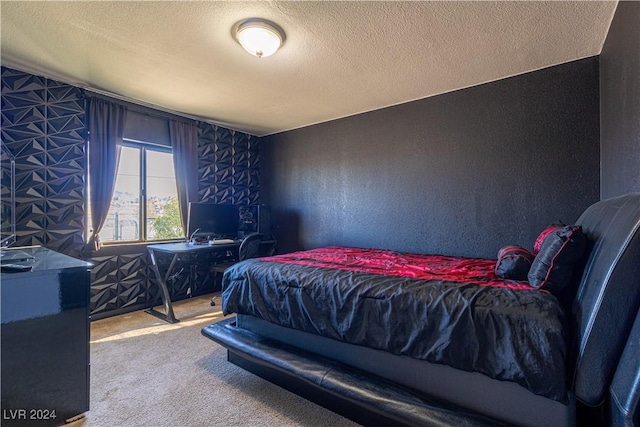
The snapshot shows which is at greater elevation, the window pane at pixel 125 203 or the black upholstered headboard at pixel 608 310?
the window pane at pixel 125 203

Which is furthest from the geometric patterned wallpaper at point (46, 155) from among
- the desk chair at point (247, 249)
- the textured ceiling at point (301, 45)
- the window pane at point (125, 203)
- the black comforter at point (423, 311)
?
the black comforter at point (423, 311)

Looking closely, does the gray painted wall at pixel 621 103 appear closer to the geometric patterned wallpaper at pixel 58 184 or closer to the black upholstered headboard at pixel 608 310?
the black upholstered headboard at pixel 608 310

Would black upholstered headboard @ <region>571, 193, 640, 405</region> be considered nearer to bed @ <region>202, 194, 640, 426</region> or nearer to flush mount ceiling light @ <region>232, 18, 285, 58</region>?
bed @ <region>202, 194, 640, 426</region>

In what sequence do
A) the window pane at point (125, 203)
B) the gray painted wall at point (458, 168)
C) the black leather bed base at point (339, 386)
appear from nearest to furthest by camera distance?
the black leather bed base at point (339, 386) < the gray painted wall at point (458, 168) < the window pane at point (125, 203)

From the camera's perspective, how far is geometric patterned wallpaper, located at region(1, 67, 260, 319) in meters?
2.69

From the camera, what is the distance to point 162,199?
387 centimetres

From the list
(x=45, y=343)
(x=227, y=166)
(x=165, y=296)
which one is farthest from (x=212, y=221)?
(x=45, y=343)

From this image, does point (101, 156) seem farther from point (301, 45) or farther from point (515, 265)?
point (515, 265)

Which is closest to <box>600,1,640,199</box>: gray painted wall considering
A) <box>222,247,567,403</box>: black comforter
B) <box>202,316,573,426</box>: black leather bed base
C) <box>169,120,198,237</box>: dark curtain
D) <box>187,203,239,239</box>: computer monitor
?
<box>222,247,567,403</box>: black comforter

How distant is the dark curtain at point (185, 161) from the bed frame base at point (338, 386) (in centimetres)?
224

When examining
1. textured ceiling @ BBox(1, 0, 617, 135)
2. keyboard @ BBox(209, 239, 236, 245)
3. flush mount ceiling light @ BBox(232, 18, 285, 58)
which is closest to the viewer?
textured ceiling @ BBox(1, 0, 617, 135)

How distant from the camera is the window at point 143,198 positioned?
3463 millimetres

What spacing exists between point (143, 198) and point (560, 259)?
4.08 metres

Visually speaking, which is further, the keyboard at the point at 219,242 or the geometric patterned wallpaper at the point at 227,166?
the geometric patterned wallpaper at the point at 227,166
